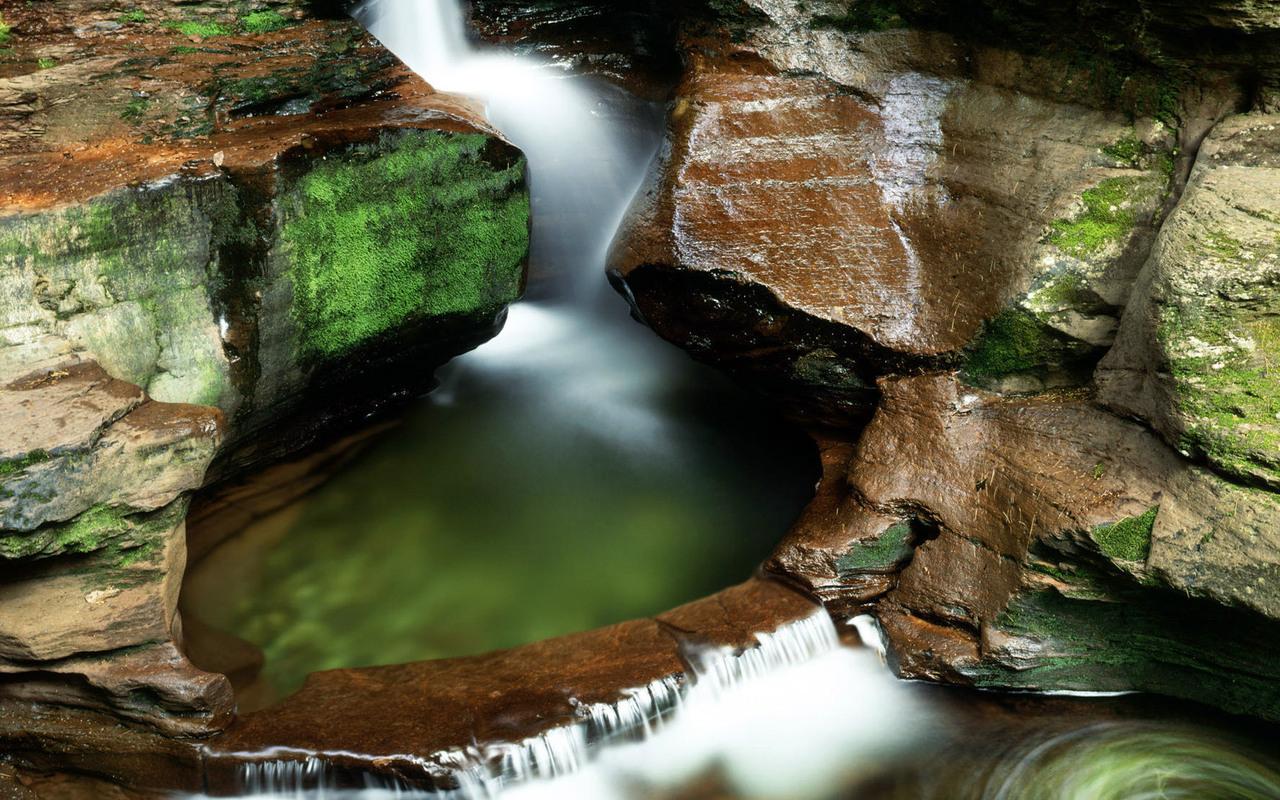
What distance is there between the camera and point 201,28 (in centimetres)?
547

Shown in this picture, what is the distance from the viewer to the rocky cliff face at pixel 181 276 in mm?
3887

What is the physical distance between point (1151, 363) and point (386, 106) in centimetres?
382

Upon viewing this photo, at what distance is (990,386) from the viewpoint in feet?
16.2

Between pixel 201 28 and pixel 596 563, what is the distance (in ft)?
11.4

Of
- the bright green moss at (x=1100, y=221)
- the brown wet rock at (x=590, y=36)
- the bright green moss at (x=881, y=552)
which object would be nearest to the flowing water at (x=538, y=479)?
the brown wet rock at (x=590, y=36)

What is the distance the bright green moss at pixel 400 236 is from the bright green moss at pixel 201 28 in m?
1.24

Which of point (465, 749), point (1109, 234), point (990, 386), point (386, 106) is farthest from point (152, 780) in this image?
point (1109, 234)

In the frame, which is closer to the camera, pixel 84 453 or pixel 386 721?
pixel 84 453

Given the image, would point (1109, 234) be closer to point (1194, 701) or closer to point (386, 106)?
point (1194, 701)

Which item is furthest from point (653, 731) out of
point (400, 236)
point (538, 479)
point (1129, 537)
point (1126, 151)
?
point (1126, 151)

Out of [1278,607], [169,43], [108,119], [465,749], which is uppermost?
[169,43]

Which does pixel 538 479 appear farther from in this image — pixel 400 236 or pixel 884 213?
pixel 884 213

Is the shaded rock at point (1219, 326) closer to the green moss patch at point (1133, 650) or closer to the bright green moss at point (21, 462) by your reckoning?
the green moss patch at point (1133, 650)

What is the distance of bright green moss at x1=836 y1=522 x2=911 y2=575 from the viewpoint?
474cm
